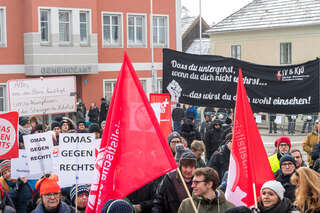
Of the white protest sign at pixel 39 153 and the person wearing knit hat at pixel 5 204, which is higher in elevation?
the white protest sign at pixel 39 153

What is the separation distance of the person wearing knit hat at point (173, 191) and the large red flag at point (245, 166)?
0.46 metres

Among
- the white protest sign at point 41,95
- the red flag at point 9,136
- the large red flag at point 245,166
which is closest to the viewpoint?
the large red flag at point 245,166

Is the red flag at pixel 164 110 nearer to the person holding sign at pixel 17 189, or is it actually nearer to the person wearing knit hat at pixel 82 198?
the person holding sign at pixel 17 189

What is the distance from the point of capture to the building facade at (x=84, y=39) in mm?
28734

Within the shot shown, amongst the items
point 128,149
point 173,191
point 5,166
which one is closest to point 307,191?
point 173,191

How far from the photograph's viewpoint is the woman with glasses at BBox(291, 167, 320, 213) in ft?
19.2

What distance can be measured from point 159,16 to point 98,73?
5175 millimetres

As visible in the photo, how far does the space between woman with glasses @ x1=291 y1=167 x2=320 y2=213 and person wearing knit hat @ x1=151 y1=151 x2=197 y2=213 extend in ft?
3.99

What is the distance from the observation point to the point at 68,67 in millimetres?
30219

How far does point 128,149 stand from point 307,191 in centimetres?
187

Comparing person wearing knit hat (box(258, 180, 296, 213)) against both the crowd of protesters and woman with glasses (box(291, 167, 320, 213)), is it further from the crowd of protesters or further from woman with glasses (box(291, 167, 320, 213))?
woman with glasses (box(291, 167, 320, 213))

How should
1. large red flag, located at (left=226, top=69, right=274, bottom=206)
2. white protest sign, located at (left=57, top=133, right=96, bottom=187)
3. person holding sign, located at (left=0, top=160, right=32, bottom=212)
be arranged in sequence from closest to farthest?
large red flag, located at (left=226, top=69, right=274, bottom=206)
white protest sign, located at (left=57, top=133, right=96, bottom=187)
person holding sign, located at (left=0, top=160, right=32, bottom=212)

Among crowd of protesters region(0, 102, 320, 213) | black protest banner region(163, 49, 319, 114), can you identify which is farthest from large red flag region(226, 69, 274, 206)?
black protest banner region(163, 49, 319, 114)

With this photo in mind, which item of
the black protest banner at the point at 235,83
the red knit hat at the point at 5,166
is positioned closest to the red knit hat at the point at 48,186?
the red knit hat at the point at 5,166
